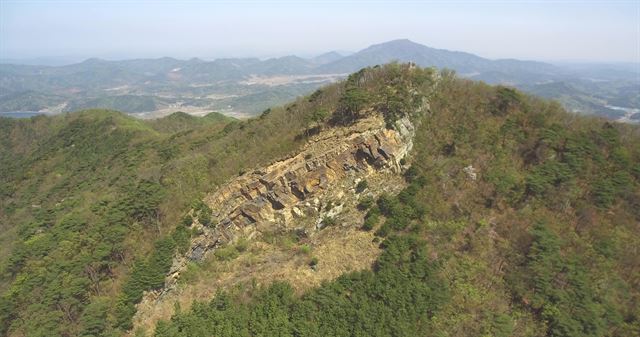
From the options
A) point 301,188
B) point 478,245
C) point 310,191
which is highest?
point 301,188

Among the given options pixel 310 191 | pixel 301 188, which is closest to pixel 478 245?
pixel 310 191

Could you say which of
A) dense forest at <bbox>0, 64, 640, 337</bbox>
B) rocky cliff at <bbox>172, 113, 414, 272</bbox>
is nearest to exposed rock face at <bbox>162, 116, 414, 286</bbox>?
rocky cliff at <bbox>172, 113, 414, 272</bbox>

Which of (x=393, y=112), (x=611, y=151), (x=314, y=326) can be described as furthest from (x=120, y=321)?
(x=611, y=151)

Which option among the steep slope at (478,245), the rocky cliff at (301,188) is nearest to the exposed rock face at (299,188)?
the rocky cliff at (301,188)

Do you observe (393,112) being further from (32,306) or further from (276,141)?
(32,306)

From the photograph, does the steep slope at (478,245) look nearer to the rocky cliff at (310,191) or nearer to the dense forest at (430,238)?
the dense forest at (430,238)

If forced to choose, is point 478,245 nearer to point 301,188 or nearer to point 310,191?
point 310,191
